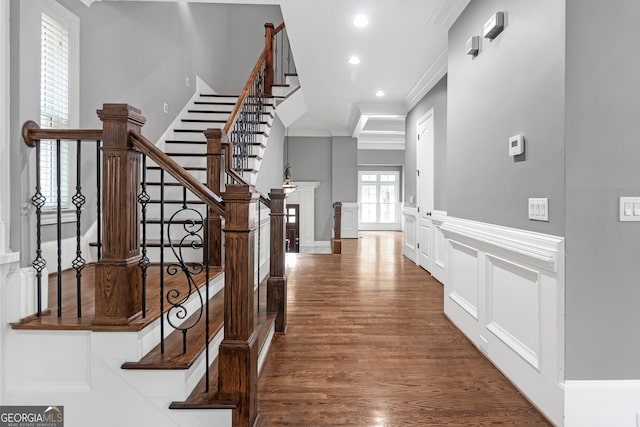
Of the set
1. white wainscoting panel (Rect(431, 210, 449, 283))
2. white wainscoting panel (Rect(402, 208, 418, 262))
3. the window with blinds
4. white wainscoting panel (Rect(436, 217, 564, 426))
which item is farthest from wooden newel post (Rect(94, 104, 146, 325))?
white wainscoting panel (Rect(402, 208, 418, 262))

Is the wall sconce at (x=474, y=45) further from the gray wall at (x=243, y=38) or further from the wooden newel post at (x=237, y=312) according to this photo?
the gray wall at (x=243, y=38)

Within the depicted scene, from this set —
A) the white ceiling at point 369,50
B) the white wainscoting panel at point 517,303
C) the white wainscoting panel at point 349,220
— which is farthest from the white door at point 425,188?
the white wainscoting panel at point 349,220

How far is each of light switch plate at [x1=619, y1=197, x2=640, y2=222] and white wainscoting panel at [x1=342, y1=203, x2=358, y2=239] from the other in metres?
8.13

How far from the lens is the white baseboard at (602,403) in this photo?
5.99 ft

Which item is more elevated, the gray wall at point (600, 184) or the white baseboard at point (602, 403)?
the gray wall at point (600, 184)

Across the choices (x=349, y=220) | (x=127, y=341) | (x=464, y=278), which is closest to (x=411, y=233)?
(x=349, y=220)

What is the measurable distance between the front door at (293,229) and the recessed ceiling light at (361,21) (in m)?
6.58

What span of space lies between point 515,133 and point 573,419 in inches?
63.7

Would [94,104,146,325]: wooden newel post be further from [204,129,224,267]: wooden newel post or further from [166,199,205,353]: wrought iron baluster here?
[204,129,224,267]: wooden newel post

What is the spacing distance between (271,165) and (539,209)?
5.41 metres

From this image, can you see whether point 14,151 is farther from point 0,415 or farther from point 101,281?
point 0,415

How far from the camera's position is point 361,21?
12.0 feet

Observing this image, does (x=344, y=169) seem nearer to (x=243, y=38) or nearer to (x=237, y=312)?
(x=243, y=38)

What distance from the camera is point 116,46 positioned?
3.73m
